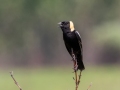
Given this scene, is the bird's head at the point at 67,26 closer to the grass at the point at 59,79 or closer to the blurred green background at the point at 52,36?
the grass at the point at 59,79

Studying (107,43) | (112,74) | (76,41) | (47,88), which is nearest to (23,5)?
(107,43)

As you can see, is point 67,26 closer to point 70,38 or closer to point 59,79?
point 70,38

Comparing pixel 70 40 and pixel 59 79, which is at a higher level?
pixel 70 40

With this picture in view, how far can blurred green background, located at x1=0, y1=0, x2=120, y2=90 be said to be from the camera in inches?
1081

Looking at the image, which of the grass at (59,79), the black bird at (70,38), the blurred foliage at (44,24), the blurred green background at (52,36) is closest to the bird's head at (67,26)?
the black bird at (70,38)

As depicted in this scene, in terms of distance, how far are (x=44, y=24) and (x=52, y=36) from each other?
1504 mm

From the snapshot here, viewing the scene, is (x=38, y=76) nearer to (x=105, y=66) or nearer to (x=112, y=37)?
(x=105, y=66)

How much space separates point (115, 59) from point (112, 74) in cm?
516

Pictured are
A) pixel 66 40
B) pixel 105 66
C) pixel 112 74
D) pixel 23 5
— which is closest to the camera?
pixel 66 40

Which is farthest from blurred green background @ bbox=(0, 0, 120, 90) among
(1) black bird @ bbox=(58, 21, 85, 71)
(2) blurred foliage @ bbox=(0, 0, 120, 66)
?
(1) black bird @ bbox=(58, 21, 85, 71)

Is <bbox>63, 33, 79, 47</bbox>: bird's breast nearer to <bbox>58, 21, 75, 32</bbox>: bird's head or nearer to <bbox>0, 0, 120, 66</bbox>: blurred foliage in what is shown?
<bbox>58, 21, 75, 32</bbox>: bird's head

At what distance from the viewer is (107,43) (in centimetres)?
3011

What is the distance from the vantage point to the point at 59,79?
22.8 m

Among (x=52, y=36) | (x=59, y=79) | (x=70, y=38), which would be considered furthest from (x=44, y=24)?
(x=70, y=38)
